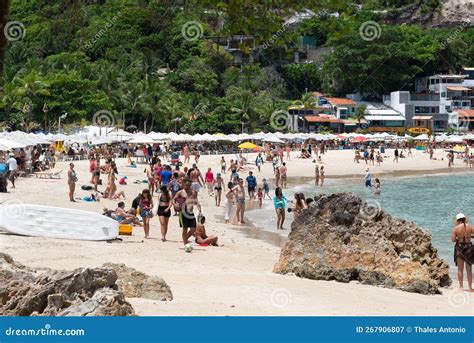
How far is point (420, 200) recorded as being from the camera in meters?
30.3

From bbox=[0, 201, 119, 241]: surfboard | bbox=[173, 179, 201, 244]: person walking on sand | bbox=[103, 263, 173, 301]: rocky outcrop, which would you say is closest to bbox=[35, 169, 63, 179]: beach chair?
bbox=[173, 179, 201, 244]: person walking on sand

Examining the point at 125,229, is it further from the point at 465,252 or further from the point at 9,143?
the point at 9,143

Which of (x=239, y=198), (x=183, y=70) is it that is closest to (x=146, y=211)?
(x=239, y=198)

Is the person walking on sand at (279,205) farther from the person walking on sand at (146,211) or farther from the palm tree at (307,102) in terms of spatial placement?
the palm tree at (307,102)

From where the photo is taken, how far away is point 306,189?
32.7 m

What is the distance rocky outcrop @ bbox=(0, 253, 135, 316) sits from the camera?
6.10 meters

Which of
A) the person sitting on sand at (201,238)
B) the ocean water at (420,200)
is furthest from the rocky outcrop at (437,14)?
the person sitting on sand at (201,238)

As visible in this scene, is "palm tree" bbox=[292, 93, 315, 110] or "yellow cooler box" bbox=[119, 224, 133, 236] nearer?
"yellow cooler box" bbox=[119, 224, 133, 236]

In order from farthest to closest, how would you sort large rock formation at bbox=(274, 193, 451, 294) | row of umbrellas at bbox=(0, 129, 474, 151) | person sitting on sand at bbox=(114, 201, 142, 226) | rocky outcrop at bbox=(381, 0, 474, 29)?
rocky outcrop at bbox=(381, 0, 474, 29) → row of umbrellas at bbox=(0, 129, 474, 151) → person sitting on sand at bbox=(114, 201, 142, 226) → large rock formation at bbox=(274, 193, 451, 294)

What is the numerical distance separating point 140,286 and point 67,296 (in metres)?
1.71

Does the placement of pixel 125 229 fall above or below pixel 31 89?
below

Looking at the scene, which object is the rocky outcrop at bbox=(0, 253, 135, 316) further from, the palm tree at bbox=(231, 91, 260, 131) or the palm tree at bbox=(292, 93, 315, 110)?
the palm tree at bbox=(292, 93, 315, 110)

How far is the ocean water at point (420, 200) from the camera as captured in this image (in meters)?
20.4

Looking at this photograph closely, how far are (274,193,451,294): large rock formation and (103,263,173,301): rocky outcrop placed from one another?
332 cm
